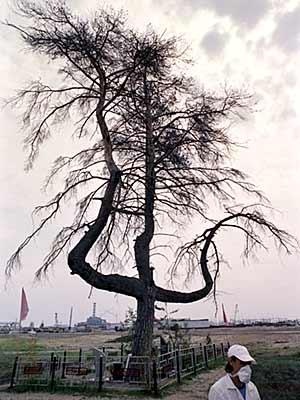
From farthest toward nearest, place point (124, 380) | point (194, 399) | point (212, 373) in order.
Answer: point (212, 373) < point (124, 380) < point (194, 399)

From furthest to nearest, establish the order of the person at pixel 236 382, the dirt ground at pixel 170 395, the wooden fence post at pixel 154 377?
the wooden fence post at pixel 154 377
the dirt ground at pixel 170 395
the person at pixel 236 382

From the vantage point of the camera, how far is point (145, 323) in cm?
1403

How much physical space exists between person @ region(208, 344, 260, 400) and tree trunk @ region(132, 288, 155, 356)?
10886 mm

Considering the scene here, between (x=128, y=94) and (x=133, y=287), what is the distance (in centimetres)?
619

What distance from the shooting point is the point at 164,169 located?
15.7 meters

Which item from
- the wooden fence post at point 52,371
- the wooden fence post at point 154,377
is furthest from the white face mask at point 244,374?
the wooden fence post at point 52,371

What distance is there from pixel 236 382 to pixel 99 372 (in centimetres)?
1015

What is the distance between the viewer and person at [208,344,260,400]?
300cm

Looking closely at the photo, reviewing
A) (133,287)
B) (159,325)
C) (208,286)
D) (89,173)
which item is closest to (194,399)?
(133,287)

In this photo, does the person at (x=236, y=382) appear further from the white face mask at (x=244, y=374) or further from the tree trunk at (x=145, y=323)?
the tree trunk at (x=145, y=323)

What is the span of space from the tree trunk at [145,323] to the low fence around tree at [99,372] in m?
0.63

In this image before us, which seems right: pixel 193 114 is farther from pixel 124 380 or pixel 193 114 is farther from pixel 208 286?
pixel 124 380

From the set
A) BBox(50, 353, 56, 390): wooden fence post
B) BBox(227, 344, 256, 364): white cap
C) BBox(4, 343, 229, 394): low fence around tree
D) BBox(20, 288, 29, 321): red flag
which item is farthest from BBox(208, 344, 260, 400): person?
BBox(20, 288, 29, 321): red flag

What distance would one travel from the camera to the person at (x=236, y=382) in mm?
2998
